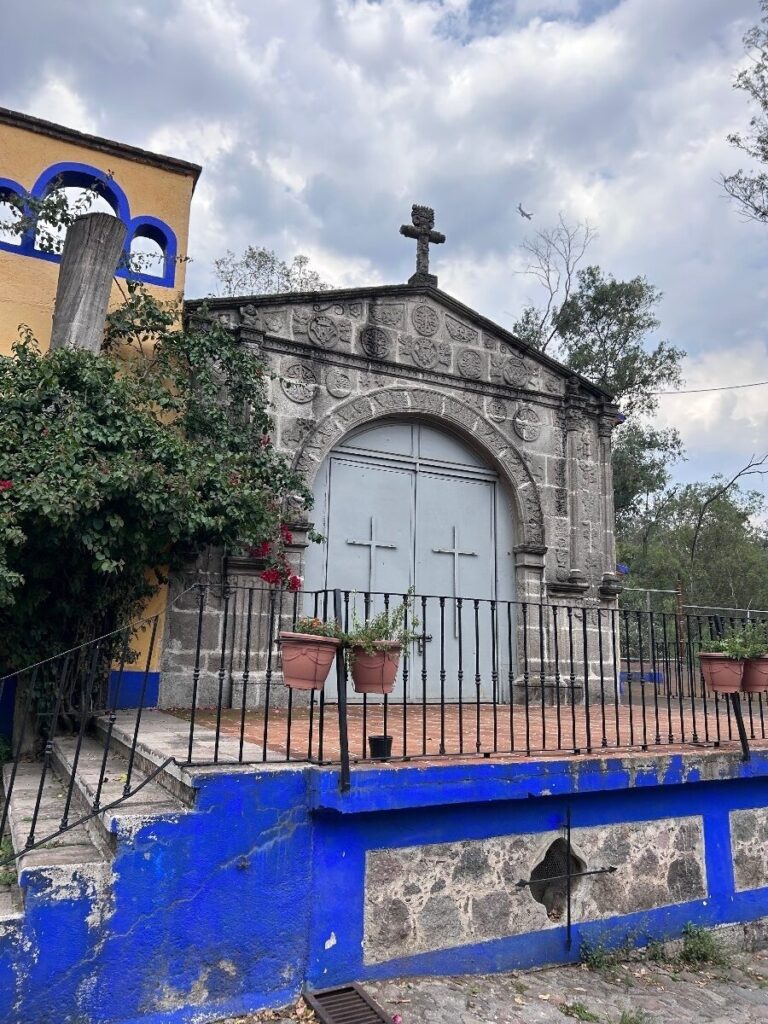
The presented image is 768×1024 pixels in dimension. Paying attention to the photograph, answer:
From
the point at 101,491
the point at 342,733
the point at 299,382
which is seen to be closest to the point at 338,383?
the point at 299,382

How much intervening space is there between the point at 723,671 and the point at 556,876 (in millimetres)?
1634

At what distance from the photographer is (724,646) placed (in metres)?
4.63

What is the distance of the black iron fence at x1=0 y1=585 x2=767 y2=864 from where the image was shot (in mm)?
3625

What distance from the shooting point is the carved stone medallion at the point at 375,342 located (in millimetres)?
7508

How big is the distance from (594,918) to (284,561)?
3.62 metres

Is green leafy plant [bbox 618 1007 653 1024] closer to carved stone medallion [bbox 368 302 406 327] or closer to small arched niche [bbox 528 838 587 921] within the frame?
small arched niche [bbox 528 838 587 921]

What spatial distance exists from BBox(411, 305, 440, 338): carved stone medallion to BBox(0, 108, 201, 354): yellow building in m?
2.38

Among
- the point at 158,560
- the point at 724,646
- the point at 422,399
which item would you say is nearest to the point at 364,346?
the point at 422,399

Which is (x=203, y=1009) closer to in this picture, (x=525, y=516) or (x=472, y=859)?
(x=472, y=859)

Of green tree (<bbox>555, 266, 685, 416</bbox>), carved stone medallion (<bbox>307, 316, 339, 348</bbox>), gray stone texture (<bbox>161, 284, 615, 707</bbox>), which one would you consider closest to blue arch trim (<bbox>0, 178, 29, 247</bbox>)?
gray stone texture (<bbox>161, 284, 615, 707</bbox>)

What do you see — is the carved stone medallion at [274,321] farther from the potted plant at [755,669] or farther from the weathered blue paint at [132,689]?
the potted plant at [755,669]

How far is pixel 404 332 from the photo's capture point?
7750 mm

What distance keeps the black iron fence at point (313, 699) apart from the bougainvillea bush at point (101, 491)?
0.36 metres

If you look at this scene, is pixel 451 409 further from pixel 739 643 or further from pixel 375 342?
pixel 739 643
